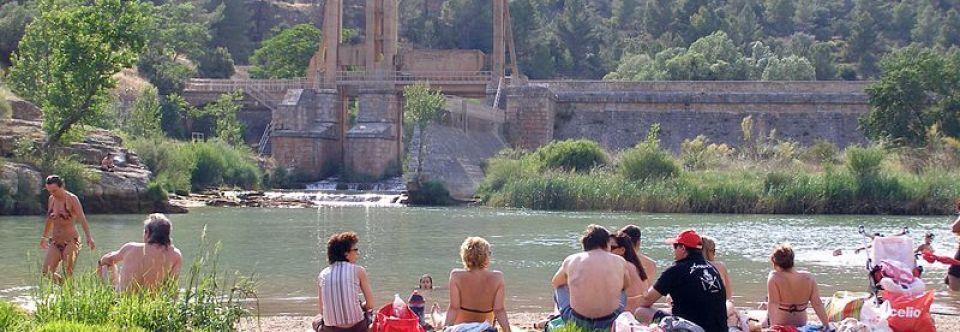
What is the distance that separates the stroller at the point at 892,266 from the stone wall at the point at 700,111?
129 ft

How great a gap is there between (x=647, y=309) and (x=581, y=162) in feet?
105

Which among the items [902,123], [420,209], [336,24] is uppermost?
[336,24]

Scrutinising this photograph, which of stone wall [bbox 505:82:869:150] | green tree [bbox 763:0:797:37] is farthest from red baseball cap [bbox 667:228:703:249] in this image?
green tree [bbox 763:0:797:37]

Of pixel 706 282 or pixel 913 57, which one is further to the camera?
pixel 913 57

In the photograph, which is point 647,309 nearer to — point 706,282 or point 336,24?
point 706,282

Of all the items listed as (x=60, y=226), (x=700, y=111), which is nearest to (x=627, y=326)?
(x=60, y=226)

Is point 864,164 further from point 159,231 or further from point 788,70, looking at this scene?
point 788,70

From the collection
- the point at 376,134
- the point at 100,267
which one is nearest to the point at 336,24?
the point at 376,134

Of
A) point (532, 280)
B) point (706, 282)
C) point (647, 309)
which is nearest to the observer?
point (706, 282)

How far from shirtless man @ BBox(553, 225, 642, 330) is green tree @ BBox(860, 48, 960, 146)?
35.6 meters

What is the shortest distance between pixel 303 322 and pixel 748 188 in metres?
24.8

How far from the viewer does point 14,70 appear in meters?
41.5

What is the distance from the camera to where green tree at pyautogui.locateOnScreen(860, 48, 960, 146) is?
4284 centimetres

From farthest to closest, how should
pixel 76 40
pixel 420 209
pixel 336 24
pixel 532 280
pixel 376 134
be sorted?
pixel 336 24, pixel 376 134, pixel 420 209, pixel 76 40, pixel 532 280
